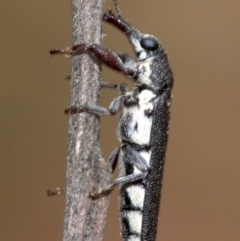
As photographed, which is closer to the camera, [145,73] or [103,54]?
[103,54]

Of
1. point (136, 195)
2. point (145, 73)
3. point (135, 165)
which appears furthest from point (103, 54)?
point (136, 195)

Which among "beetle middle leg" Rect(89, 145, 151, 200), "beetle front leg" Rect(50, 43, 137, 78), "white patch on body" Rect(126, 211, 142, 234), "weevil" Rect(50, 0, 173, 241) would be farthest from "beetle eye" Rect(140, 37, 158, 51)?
"white patch on body" Rect(126, 211, 142, 234)

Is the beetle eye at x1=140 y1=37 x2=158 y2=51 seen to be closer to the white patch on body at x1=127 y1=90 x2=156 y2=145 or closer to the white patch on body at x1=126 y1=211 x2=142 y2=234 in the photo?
the white patch on body at x1=127 y1=90 x2=156 y2=145

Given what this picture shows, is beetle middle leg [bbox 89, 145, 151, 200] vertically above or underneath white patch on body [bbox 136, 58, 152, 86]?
underneath

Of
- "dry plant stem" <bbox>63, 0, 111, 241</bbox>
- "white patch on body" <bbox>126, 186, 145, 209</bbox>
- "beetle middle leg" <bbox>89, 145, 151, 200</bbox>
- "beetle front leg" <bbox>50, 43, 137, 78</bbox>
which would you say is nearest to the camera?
"dry plant stem" <bbox>63, 0, 111, 241</bbox>

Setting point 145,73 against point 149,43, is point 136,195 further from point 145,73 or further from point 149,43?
point 149,43

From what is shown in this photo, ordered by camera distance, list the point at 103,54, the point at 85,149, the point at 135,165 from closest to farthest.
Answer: the point at 85,149 < the point at 103,54 < the point at 135,165

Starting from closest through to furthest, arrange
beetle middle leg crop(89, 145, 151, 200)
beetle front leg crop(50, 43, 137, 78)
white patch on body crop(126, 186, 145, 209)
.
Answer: beetle front leg crop(50, 43, 137, 78)
beetle middle leg crop(89, 145, 151, 200)
white patch on body crop(126, 186, 145, 209)

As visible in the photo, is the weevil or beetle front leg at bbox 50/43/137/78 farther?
the weevil
